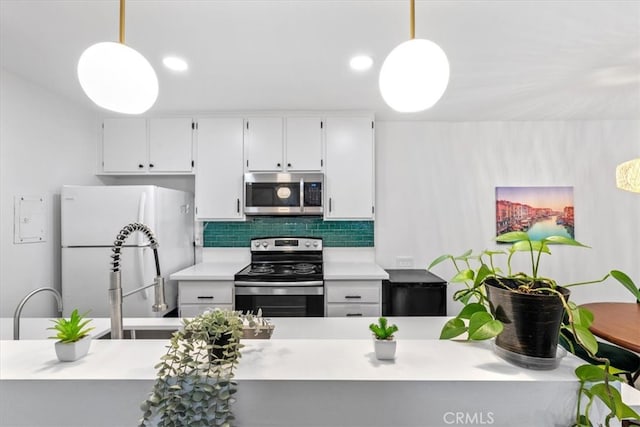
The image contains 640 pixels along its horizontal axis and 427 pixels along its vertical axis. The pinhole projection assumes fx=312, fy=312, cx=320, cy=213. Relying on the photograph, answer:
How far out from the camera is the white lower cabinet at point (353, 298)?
2.66 m

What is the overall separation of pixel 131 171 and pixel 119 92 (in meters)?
2.40

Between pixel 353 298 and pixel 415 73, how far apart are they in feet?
6.86

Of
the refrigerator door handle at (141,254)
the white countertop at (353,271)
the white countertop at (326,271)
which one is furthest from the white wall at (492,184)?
the refrigerator door handle at (141,254)

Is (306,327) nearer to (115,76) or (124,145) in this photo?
(115,76)

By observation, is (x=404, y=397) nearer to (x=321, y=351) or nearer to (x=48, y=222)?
(x=321, y=351)

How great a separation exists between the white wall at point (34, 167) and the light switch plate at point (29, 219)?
1.4 inches

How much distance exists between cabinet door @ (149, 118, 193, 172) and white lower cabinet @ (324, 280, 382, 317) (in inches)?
70.4

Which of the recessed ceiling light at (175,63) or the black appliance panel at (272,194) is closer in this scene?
the recessed ceiling light at (175,63)

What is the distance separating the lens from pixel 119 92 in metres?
0.94

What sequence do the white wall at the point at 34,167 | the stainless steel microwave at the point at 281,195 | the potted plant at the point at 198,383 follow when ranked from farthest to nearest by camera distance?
the stainless steel microwave at the point at 281,195, the white wall at the point at 34,167, the potted plant at the point at 198,383

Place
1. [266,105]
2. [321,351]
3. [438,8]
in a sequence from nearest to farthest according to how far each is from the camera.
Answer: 1. [321,351]
2. [438,8]
3. [266,105]

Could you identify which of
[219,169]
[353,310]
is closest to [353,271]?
[353,310]

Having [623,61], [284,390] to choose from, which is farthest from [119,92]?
[623,61]

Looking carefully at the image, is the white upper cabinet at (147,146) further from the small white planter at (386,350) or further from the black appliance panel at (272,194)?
the small white planter at (386,350)
